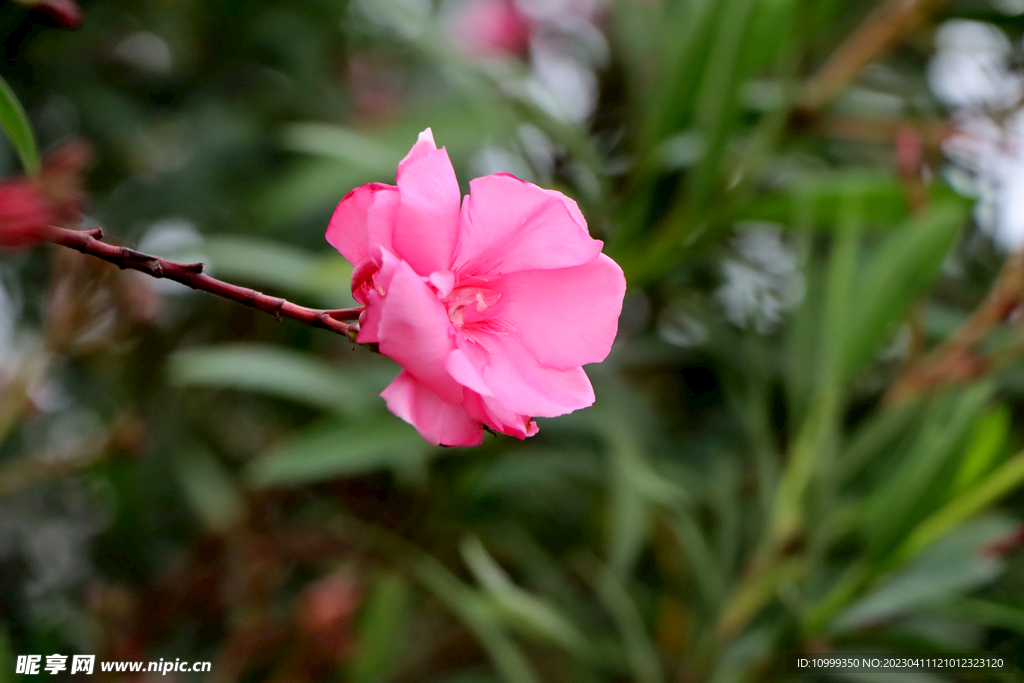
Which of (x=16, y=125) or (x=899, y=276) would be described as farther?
(x=899, y=276)

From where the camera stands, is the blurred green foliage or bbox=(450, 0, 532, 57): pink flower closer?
the blurred green foliage

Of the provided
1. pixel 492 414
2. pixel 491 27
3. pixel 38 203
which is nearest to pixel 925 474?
pixel 492 414

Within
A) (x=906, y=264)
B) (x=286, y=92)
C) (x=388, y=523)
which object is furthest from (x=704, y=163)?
(x=286, y=92)

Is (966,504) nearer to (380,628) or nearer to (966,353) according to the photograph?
(966,353)

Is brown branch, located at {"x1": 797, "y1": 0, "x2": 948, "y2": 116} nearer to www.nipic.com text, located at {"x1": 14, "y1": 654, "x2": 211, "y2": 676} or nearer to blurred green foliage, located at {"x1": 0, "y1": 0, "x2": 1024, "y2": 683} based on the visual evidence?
blurred green foliage, located at {"x1": 0, "y1": 0, "x2": 1024, "y2": 683}

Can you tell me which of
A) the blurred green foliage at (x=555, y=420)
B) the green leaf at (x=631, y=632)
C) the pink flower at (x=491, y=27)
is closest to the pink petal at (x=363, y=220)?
the blurred green foliage at (x=555, y=420)

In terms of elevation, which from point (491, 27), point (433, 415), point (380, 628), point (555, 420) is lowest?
point (380, 628)

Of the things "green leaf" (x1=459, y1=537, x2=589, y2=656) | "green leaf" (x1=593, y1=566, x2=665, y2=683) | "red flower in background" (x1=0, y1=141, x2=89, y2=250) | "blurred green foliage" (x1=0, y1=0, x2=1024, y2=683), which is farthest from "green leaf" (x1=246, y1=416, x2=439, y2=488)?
"red flower in background" (x1=0, y1=141, x2=89, y2=250)
